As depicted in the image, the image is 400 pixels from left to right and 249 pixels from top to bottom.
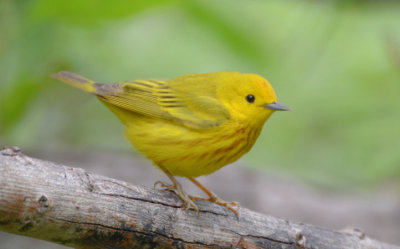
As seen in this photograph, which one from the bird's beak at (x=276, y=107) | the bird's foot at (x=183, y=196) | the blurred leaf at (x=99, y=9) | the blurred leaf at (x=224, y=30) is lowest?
the bird's foot at (x=183, y=196)

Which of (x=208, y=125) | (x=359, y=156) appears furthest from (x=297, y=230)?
(x=359, y=156)

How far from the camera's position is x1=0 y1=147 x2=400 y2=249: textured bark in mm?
2629

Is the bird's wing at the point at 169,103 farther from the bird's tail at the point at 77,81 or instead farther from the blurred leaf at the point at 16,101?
the blurred leaf at the point at 16,101

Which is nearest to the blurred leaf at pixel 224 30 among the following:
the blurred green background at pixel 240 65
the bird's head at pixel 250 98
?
the blurred green background at pixel 240 65

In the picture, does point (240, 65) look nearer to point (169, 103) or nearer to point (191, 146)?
point (169, 103)

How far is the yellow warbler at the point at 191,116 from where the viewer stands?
3670mm

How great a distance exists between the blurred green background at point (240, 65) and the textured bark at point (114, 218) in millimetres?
1599

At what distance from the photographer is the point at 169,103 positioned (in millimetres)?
3998

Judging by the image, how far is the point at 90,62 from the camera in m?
5.12

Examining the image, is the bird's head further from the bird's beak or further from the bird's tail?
the bird's tail

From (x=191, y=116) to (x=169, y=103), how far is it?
0.22 m

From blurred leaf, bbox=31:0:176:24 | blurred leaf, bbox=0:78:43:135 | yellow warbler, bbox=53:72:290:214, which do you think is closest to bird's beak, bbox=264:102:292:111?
yellow warbler, bbox=53:72:290:214

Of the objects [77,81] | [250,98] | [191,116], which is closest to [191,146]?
[191,116]

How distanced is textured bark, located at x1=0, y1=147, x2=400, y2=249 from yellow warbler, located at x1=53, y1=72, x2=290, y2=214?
0.18m
